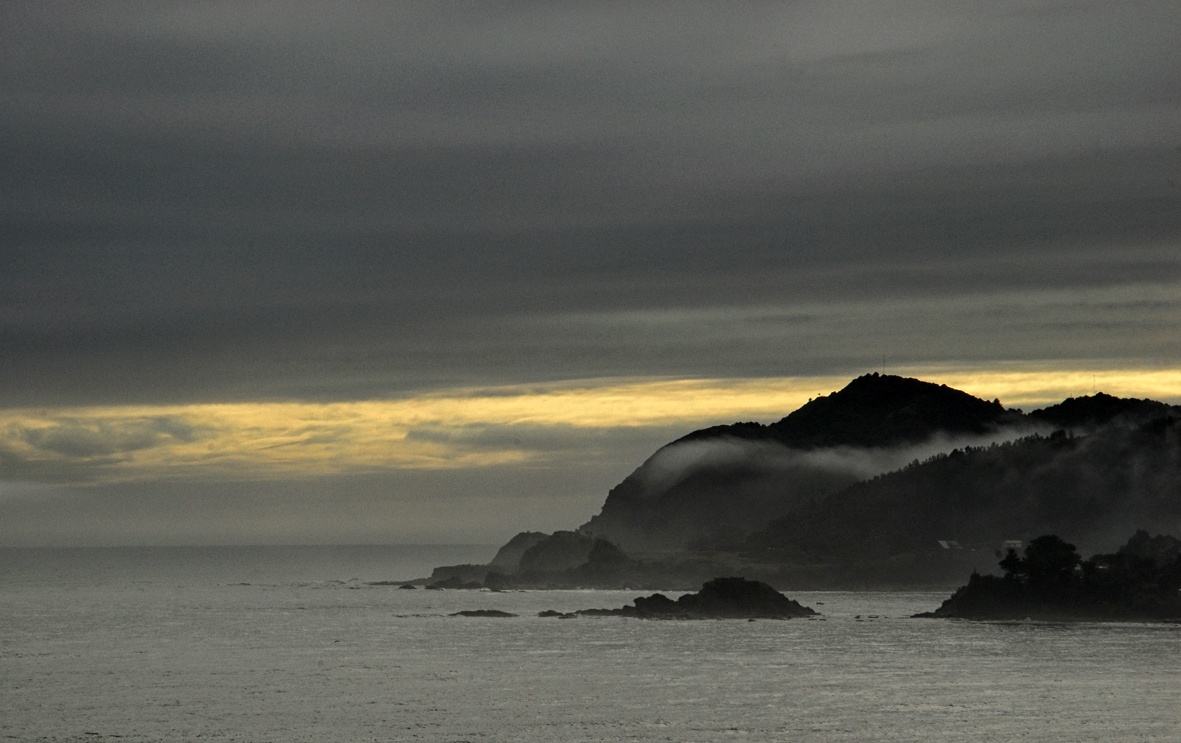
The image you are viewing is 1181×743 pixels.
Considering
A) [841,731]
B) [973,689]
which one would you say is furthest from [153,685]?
[973,689]

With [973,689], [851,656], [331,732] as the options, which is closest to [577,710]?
[331,732]

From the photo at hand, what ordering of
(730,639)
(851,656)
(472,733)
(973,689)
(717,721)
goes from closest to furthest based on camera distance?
1. (472,733)
2. (717,721)
3. (973,689)
4. (851,656)
5. (730,639)

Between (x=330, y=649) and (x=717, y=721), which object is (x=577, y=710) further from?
(x=330, y=649)

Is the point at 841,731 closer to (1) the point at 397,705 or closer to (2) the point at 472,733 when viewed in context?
(2) the point at 472,733

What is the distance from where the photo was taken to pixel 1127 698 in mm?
112562

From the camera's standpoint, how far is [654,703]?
110 m

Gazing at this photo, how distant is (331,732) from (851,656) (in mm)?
74426

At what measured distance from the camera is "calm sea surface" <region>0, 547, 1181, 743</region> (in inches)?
3745

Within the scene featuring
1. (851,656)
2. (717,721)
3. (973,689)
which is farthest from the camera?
(851,656)

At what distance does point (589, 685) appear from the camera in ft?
401

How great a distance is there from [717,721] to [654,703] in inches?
460

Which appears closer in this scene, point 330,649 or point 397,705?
point 397,705

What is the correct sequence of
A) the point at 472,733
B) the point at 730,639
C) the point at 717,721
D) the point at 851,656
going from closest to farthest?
the point at 472,733 → the point at 717,721 → the point at 851,656 → the point at 730,639

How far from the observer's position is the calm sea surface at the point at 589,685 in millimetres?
95125
